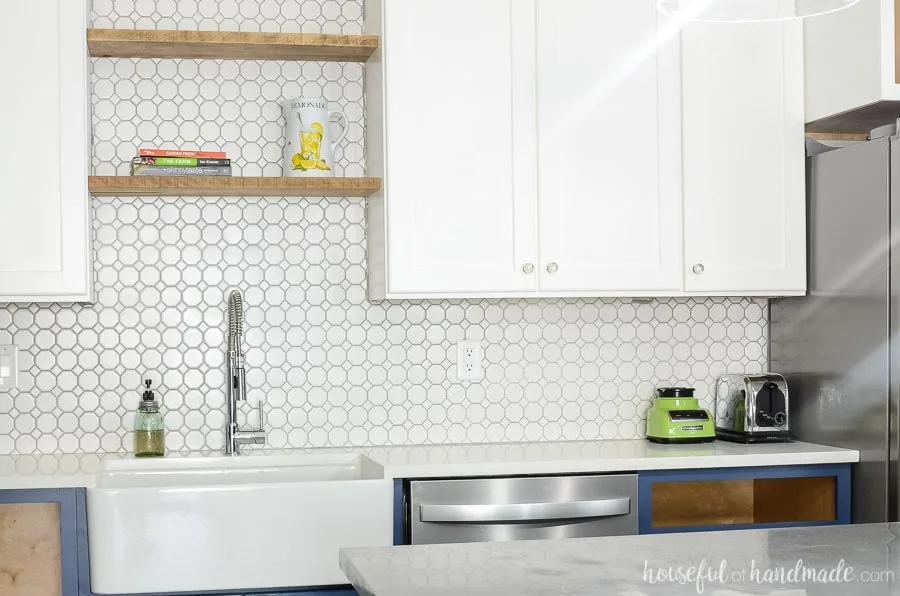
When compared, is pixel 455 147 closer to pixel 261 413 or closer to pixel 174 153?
pixel 174 153

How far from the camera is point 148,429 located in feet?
9.55

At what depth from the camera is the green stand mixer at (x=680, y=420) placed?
10.1 ft

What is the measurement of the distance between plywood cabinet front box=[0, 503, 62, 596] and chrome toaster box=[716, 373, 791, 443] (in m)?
2.04

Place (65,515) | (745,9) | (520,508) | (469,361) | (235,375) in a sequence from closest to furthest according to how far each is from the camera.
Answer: (745,9)
(65,515)
(520,508)
(235,375)
(469,361)

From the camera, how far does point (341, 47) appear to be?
9.61ft

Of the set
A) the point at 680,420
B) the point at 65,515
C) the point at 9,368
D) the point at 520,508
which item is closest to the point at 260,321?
the point at 9,368

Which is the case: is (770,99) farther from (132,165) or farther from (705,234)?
(132,165)

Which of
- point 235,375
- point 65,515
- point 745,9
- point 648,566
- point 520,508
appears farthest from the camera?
point 235,375

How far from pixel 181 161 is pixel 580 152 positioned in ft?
3.86

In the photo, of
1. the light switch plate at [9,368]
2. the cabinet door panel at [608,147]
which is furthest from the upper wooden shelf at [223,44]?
the light switch plate at [9,368]

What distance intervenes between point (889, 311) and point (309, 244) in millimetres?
1740

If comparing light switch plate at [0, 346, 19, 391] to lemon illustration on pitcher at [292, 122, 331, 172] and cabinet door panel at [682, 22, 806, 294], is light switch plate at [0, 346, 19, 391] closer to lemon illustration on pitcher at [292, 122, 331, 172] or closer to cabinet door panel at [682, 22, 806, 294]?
lemon illustration on pitcher at [292, 122, 331, 172]

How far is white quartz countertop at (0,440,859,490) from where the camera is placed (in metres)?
2.60

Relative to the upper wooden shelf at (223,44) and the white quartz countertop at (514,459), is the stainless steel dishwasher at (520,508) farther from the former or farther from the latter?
the upper wooden shelf at (223,44)
